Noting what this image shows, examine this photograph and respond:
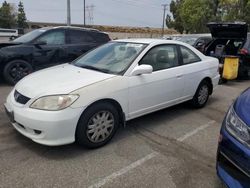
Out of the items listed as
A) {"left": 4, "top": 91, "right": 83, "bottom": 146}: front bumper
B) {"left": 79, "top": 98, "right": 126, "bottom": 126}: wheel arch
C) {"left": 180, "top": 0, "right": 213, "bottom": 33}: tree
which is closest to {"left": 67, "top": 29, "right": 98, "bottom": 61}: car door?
{"left": 79, "top": 98, "right": 126, "bottom": 126}: wheel arch

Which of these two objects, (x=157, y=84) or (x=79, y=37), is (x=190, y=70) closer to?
(x=157, y=84)

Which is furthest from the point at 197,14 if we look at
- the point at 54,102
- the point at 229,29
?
the point at 54,102

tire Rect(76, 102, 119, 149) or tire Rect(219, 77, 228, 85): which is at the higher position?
tire Rect(76, 102, 119, 149)

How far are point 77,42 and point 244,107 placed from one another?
6280 millimetres

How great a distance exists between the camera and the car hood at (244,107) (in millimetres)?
2571

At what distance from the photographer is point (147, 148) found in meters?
3.93

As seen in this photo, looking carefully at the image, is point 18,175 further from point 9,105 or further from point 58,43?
point 58,43

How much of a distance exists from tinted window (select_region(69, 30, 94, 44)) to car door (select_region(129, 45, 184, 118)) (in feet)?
12.8

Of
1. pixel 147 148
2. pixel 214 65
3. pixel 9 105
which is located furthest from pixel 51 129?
pixel 214 65

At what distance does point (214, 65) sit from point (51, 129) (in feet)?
12.7

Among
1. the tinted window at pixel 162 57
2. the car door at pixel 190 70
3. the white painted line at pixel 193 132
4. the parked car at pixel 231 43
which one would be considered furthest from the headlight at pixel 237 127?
the parked car at pixel 231 43

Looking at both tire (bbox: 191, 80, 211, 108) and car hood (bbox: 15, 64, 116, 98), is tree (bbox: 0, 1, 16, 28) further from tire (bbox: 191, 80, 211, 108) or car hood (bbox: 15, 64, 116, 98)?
car hood (bbox: 15, 64, 116, 98)

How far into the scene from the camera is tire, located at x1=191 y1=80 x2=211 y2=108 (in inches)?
221

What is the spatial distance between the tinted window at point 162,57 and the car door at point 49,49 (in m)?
3.78
